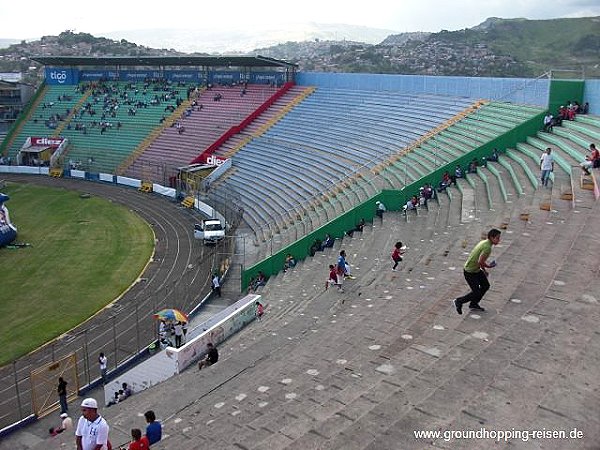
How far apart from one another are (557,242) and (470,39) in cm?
18867

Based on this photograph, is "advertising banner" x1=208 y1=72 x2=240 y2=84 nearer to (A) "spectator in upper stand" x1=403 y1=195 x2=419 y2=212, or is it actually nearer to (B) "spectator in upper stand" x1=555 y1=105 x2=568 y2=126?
(B) "spectator in upper stand" x1=555 y1=105 x2=568 y2=126

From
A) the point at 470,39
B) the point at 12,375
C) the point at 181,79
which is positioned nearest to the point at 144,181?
the point at 181,79

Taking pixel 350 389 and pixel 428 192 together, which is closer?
pixel 350 389

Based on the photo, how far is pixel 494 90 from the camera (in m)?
36.2

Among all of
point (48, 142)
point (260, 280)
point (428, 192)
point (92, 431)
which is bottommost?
point (260, 280)

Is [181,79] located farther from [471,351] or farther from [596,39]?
[596,39]

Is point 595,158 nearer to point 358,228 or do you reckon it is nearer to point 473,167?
point 473,167

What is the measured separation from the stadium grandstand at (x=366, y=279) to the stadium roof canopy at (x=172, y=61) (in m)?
2.31

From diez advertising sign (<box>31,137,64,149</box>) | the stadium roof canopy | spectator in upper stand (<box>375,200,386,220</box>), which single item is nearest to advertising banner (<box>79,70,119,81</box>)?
the stadium roof canopy

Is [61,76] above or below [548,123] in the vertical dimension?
above

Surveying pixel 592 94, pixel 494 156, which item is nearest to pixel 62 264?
pixel 494 156

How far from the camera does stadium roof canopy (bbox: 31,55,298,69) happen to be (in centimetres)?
5394

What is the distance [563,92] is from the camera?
29484mm

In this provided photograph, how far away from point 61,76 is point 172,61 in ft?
53.3
